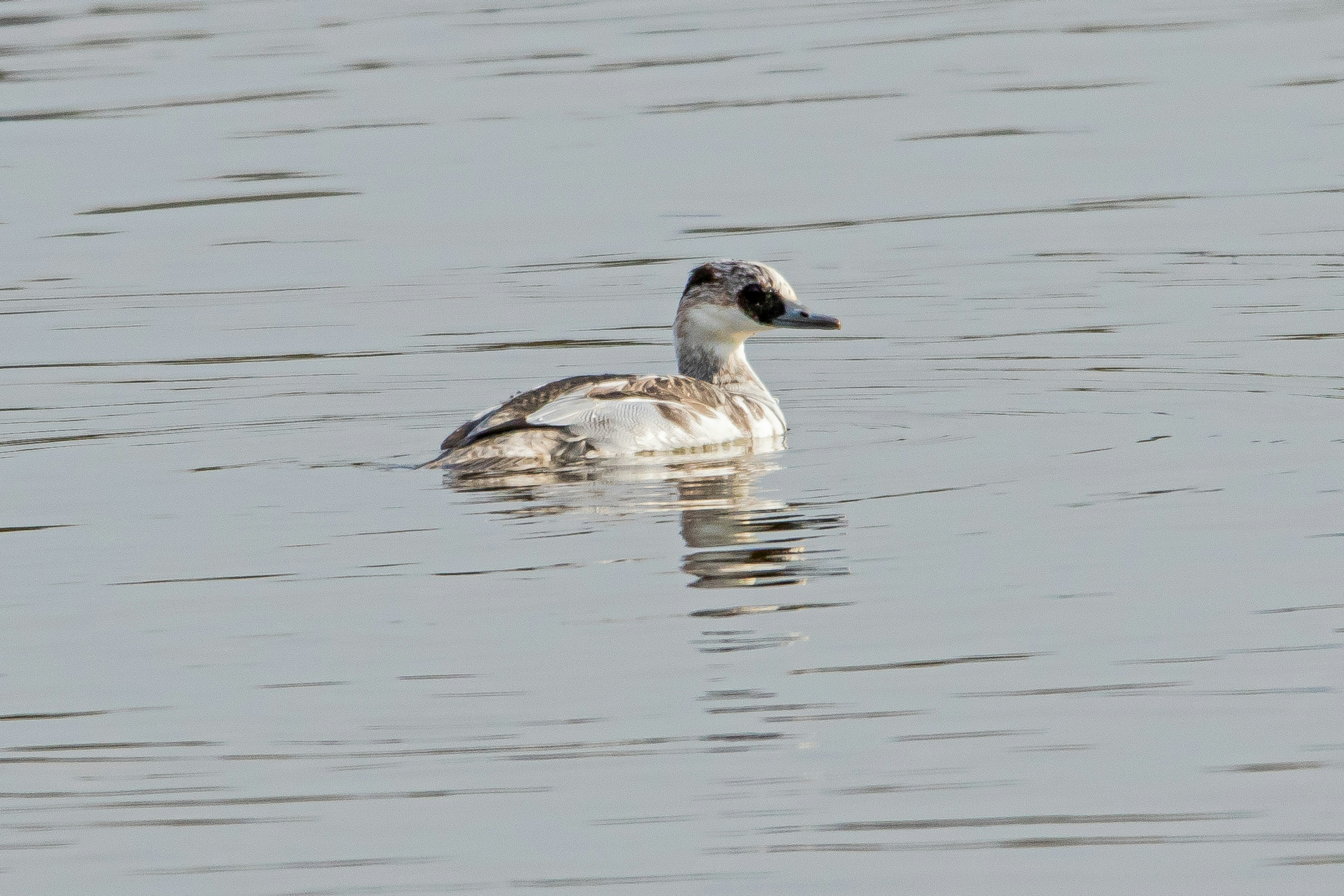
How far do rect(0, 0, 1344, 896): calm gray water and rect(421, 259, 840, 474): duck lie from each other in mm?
194

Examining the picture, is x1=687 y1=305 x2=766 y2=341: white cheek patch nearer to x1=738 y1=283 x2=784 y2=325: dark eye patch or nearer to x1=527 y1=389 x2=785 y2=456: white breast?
x1=738 y1=283 x2=784 y2=325: dark eye patch

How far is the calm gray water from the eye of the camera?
5980mm

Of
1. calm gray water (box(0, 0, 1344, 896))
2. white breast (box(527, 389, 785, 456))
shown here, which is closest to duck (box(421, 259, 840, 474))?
white breast (box(527, 389, 785, 456))

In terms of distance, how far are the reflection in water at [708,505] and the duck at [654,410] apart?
71 mm

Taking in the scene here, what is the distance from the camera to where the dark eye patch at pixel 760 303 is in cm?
1241

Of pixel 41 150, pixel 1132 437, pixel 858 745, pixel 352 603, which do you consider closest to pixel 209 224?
pixel 41 150

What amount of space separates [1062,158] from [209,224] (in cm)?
705

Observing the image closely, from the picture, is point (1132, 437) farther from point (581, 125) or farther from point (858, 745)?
point (581, 125)

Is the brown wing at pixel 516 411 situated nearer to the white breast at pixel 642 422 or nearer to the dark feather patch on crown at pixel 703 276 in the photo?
the white breast at pixel 642 422

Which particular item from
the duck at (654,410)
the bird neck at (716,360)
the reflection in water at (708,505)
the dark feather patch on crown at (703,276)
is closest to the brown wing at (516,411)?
the duck at (654,410)

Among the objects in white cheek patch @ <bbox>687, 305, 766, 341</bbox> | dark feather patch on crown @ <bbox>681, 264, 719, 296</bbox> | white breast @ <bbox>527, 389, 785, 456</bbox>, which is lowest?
white breast @ <bbox>527, 389, 785, 456</bbox>

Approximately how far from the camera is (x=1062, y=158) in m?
20.1

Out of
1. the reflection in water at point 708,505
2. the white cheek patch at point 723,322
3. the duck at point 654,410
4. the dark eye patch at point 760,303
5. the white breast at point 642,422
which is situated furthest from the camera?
the white cheek patch at point 723,322

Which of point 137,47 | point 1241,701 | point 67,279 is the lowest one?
point 1241,701
